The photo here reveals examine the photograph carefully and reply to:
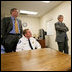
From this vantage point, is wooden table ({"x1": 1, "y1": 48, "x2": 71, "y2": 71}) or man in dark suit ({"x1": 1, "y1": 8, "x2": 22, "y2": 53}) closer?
wooden table ({"x1": 1, "y1": 48, "x2": 71, "y2": 71})

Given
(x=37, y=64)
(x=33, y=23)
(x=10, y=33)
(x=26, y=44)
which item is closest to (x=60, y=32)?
(x=26, y=44)

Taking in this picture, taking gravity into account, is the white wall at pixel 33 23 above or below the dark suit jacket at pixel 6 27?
above

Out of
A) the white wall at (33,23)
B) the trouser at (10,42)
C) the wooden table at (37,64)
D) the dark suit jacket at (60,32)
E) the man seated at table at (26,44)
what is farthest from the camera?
the white wall at (33,23)

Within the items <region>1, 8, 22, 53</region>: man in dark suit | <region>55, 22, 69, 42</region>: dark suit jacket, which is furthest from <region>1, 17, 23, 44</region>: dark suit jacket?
<region>55, 22, 69, 42</region>: dark suit jacket

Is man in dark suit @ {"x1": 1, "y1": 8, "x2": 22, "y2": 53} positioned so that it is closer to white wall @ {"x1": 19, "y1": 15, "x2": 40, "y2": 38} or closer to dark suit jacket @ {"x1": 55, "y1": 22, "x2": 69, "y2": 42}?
dark suit jacket @ {"x1": 55, "y1": 22, "x2": 69, "y2": 42}

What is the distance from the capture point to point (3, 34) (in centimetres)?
219

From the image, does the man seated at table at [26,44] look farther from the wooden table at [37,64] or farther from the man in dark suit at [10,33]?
the wooden table at [37,64]

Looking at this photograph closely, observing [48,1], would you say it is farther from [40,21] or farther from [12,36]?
[40,21]

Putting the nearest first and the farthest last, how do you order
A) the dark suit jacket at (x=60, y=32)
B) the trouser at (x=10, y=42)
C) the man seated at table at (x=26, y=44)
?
the man seated at table at (x=26, y=44), the trouser at (x=10, y=42), the dark suit jacket at (x=60, y=32)

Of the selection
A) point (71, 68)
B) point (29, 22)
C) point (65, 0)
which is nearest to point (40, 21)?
point (29, 22)

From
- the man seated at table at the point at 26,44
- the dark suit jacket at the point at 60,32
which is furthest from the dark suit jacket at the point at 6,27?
the dark suit jacket at the point at 60,32

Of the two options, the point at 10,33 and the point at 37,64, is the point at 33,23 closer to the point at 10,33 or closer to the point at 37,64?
the point at 10,33

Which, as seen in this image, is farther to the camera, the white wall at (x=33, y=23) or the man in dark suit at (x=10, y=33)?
the white wall at (x=33, y=23)

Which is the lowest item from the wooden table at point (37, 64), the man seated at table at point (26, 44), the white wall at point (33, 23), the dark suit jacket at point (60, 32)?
the wooden table at point (37, 64)
